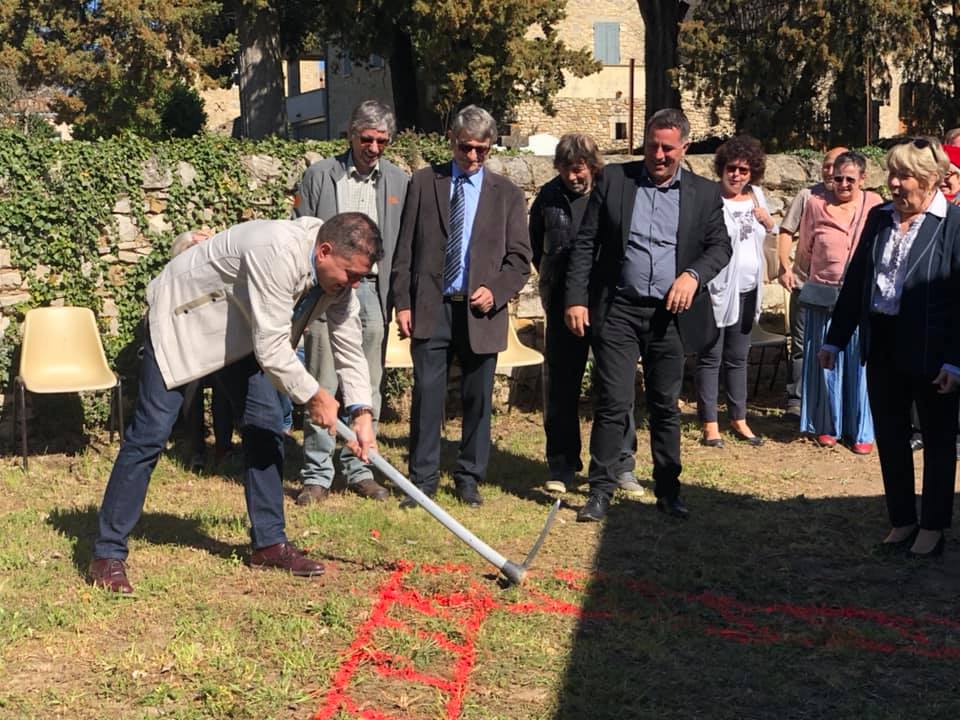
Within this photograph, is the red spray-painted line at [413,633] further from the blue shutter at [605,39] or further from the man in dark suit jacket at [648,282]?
the blue shutter at [605,39]

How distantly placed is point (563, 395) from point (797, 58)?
1854cm

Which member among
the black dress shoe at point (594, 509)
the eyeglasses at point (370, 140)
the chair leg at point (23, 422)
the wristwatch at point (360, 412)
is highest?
the eyeglasses at point (370, 140)

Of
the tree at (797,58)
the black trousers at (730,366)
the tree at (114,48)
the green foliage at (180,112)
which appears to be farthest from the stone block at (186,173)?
the green foliage at (180,112)

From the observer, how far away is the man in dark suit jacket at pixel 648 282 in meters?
5.65

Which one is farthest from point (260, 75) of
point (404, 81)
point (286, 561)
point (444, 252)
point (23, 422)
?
point (286, 561)

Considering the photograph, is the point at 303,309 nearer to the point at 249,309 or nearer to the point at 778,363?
the point at 249,309

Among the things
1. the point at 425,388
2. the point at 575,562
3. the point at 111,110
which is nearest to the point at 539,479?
the point at 425,388

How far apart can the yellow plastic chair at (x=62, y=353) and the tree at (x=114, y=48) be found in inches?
635

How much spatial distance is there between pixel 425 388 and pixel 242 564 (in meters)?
1.40

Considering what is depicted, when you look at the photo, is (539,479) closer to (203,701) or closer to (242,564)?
(242,564)

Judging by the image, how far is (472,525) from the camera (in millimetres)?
5777

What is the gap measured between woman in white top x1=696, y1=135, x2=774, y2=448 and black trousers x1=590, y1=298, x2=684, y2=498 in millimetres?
1561

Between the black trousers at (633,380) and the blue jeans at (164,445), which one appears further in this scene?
the black trousers at (633,380)

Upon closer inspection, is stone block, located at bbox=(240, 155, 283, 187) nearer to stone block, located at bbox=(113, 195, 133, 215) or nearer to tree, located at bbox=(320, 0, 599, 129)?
stone block, located at bbox=(113, 195, 133, 215)
